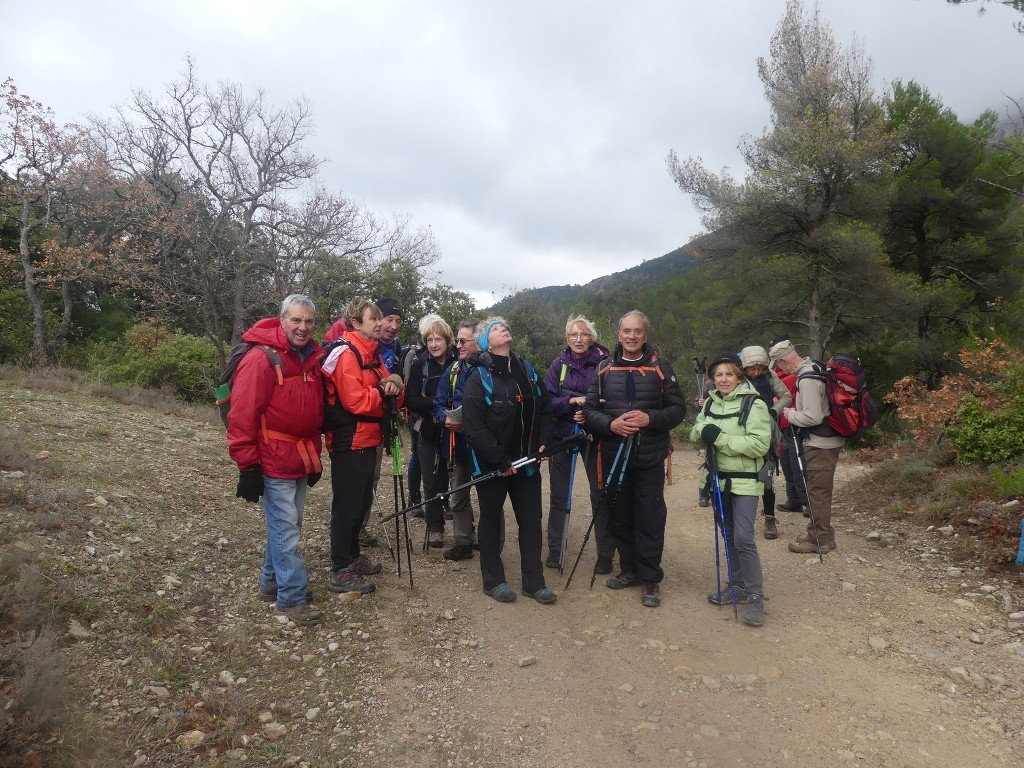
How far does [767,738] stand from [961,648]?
5.95ft

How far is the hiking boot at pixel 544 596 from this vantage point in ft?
15.1

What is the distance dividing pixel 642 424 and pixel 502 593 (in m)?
1.76

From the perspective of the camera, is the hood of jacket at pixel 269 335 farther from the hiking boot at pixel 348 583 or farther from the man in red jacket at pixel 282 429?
the hiking boot at pixel 348 583

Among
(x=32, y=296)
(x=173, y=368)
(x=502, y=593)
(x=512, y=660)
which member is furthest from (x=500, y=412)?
(x=32, y=296)

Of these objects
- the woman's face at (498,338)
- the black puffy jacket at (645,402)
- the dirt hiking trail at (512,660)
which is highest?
the woman's face at (498,338)

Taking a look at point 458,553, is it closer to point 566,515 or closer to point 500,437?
point 566,515

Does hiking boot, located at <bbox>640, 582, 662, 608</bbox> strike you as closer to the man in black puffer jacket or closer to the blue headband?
the man in black puffer jacket

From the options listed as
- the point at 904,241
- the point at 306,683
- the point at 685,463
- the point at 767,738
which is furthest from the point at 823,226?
the point at 306,683

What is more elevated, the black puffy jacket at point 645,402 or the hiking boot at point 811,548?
the black puffy jacket at point 645,402

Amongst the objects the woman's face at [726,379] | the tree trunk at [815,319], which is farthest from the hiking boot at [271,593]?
the tree trunk at [815,319]

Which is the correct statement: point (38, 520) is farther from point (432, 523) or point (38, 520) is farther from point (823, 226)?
point (823, 226)

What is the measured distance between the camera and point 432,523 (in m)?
5.98

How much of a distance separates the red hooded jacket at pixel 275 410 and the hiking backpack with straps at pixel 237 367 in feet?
0.09

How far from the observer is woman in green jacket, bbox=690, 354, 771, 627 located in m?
4.36
